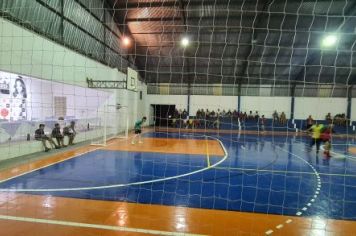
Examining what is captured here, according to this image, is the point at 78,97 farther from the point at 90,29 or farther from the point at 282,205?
the point at 282,205

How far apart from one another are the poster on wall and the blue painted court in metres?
4.45

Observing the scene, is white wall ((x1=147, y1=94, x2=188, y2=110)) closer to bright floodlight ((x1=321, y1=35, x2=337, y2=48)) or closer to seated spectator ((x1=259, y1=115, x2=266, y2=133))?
seated spectator ((x1=259, y1=115, x2=266, y2=133))

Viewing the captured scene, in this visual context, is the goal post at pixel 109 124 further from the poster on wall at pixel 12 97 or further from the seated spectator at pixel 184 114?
the seated spectator at pixel 184 114

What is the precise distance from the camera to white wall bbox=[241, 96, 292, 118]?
2791 cm

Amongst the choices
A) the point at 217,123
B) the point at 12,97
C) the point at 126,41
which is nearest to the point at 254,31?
the point at 217,123

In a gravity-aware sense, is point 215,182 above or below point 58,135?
below

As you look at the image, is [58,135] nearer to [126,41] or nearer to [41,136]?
[41,136]

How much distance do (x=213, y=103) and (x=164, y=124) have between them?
5519 millimetres

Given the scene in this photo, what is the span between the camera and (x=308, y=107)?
2736 cm

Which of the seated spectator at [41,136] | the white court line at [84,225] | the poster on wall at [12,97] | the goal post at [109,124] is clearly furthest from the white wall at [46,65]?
the white court line at [84,225]

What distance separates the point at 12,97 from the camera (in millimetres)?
13359

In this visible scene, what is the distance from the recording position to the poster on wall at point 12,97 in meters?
12.5

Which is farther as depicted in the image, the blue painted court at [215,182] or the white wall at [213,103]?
the white wall at [213,103]

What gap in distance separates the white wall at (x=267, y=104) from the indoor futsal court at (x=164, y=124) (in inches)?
4.1
